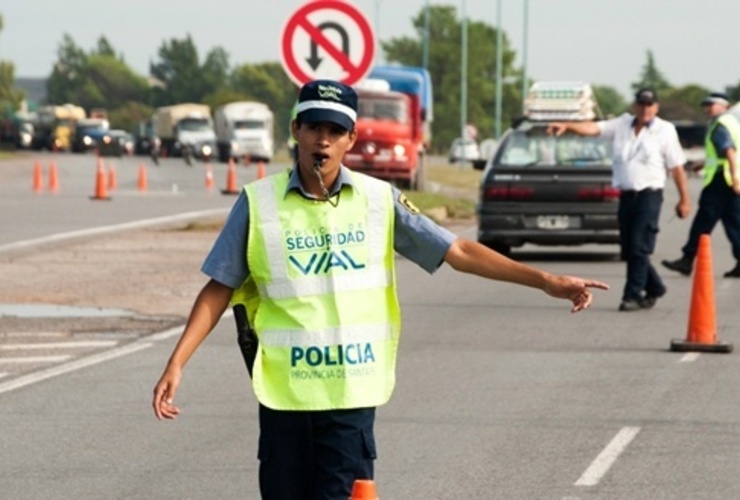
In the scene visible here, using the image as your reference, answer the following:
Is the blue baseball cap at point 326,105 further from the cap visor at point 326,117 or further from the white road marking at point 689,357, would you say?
the white road marking at point 689,357

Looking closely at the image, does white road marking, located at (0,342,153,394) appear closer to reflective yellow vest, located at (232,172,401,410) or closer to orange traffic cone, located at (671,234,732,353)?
orange traffic cone, located at (671,234,732,353)

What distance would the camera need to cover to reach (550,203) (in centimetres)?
2434

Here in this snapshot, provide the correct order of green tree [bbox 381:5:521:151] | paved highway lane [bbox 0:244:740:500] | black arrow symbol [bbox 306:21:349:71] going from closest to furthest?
paved highway lane [bbox 0:244:740:500]
black arrow symbol [bbox 306:21:349:71]
green tree [bbox 381:5:521:151]

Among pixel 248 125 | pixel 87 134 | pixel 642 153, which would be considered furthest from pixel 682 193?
pixel 87 134

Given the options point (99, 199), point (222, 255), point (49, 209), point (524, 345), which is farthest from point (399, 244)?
point (99, 199)

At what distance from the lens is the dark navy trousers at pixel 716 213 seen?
21.8 m

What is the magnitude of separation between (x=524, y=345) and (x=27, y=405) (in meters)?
4.36

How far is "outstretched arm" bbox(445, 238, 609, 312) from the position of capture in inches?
253

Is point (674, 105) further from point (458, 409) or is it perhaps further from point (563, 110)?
point (458, 409)

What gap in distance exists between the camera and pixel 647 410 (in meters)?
12.3

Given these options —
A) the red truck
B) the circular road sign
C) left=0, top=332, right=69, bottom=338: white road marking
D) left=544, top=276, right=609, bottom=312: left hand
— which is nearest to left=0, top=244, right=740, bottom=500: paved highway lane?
left=0, top=332, right=69, bottom=338: white road marking

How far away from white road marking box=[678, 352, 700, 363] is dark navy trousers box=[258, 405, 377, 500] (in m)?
8.56

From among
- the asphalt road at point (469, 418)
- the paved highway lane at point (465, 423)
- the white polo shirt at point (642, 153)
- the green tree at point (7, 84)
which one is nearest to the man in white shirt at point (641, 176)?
the white polo shirt at point (642, 153)

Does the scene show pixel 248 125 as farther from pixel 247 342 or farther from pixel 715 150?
pixel 247 342
